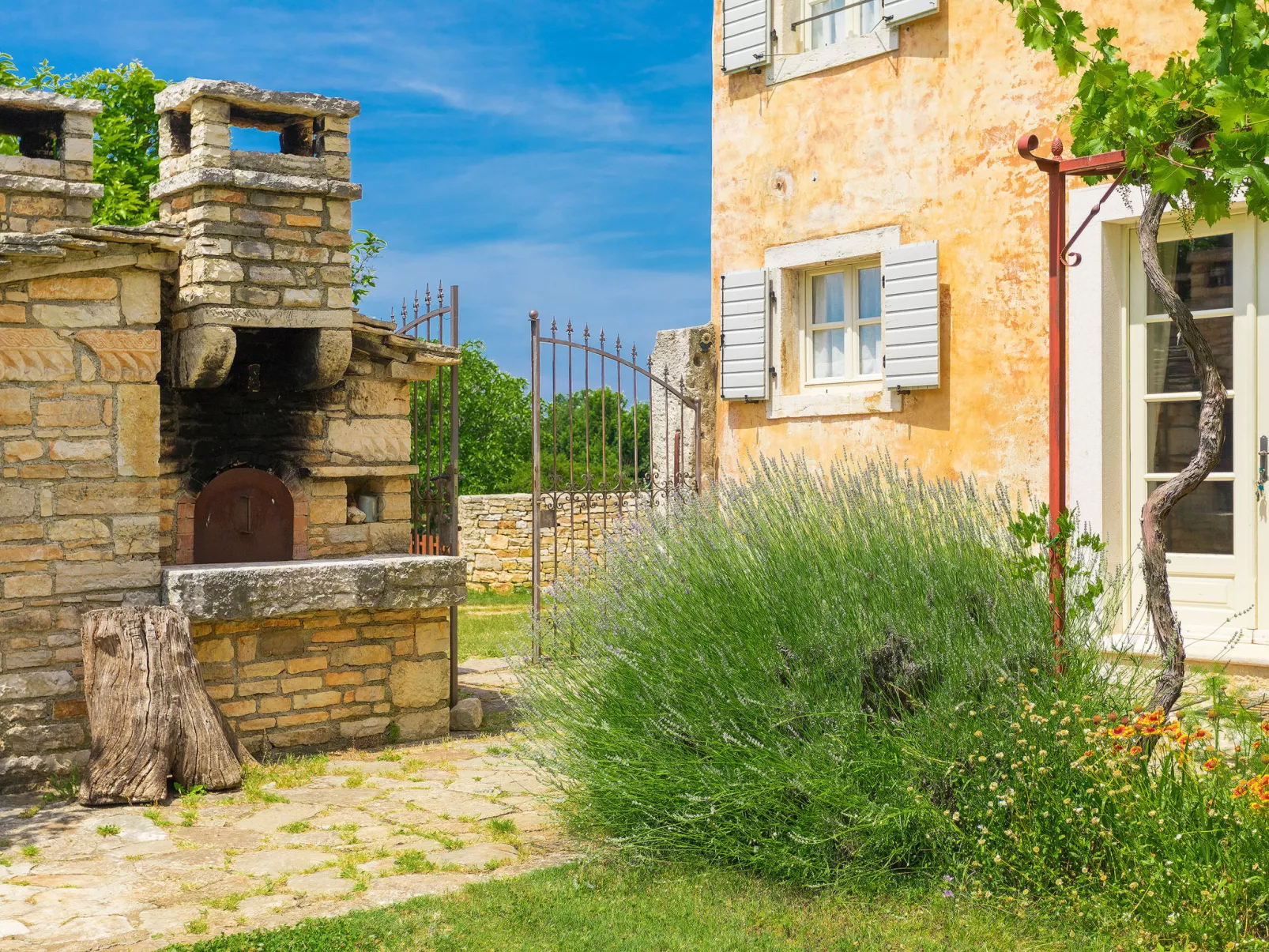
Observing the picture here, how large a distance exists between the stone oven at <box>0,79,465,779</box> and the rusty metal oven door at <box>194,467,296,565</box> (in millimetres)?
14

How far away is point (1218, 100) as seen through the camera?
12.1 feet

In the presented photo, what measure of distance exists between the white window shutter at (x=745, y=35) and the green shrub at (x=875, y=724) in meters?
4.20

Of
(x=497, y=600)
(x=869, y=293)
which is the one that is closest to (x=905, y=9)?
(x=869, y=293)

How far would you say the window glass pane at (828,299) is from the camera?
793 centimetres

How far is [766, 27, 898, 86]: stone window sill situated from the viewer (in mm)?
7562

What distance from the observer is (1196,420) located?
627 cm

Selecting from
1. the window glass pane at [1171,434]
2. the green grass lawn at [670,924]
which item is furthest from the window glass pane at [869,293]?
the green grass lawn at [670,924]

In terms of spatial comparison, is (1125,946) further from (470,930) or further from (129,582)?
(129,582)

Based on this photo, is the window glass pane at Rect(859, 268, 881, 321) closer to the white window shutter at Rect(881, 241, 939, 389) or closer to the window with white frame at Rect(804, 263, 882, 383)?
the window with white frame at Rect(804, 263, 882, 383)

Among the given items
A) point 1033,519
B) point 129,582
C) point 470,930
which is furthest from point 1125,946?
point 129,582

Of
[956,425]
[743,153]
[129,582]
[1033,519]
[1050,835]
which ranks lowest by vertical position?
[1050,835]

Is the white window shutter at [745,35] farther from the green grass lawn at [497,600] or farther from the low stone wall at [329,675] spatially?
the green grass lawn at [497,600]

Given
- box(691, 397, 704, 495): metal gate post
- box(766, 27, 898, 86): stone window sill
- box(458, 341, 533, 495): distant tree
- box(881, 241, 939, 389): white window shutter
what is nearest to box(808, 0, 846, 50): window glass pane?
box(766, 27, 898, 86): stone window sill

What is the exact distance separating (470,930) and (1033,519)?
2344mm
